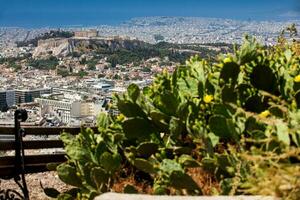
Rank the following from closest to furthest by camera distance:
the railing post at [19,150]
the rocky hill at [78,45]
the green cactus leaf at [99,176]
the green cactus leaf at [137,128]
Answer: the green cactus leaf at [99,176]
the green cactus leaf at [137,128]
the railing post at [19,150]
the rocky hill at [78,45]

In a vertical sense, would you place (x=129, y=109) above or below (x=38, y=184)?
above

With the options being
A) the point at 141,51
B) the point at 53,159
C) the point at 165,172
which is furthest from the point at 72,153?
the point at 141,51

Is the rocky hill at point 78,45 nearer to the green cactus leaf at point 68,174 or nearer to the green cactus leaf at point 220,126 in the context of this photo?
the green cactus leaf at point 68,174

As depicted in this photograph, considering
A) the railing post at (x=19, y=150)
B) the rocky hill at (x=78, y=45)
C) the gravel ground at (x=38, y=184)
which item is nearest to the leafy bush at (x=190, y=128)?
the railing post at (x=19, y=150)

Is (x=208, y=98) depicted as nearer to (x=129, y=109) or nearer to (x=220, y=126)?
(x=220, y=126)

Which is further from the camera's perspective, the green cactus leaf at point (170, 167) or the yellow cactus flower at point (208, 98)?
the yellow cactus flower at point (208, 98)

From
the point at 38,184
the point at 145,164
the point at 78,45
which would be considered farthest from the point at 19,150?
the point at 78,45

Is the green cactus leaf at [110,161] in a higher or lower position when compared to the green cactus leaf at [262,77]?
lower

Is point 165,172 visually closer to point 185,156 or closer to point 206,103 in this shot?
point 185,156
